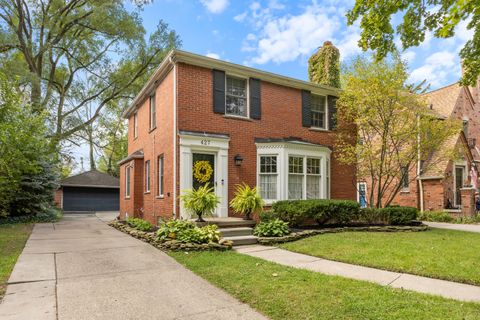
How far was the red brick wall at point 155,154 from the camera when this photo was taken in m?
10.3

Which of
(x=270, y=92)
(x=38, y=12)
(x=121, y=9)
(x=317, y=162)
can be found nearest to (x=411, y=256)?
(x=317, y=162)

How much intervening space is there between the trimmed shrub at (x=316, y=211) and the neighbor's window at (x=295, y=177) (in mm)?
1324

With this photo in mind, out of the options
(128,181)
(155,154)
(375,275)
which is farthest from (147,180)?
(375,275)

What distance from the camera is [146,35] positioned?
80.0ft

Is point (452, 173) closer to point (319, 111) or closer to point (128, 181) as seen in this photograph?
point (319, 111)

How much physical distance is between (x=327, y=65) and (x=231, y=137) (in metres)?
12.6

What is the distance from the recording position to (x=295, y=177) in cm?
1134

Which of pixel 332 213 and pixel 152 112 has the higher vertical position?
pixel 152 112

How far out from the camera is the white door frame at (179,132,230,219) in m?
9.70

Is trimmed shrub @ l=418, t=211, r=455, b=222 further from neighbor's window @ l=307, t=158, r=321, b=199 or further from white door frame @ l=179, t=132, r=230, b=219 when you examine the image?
white door frame @ l=179, t=132, r=230, b=219

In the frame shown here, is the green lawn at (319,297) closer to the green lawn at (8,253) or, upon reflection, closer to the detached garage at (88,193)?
the green lawn at (8,253)

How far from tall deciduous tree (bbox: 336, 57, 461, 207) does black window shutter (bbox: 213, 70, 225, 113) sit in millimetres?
4489

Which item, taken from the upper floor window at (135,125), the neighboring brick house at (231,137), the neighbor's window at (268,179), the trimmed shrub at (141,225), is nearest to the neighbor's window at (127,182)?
the neighboring brick house at (231,137)

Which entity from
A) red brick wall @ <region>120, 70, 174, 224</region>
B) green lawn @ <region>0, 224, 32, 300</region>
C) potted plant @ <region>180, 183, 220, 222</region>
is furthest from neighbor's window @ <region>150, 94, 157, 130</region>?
green lawn @ <region>0, 224, 32, 300</region>
